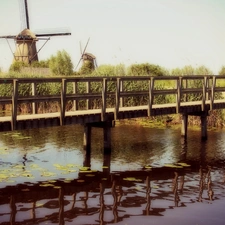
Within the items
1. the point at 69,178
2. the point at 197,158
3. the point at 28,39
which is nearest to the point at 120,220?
the point at 69,178

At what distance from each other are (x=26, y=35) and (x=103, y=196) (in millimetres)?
47576

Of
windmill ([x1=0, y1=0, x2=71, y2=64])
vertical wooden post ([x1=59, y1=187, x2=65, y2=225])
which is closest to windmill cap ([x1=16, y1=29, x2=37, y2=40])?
windmill ([x1=0, y1=0, x2=71, y2=64])

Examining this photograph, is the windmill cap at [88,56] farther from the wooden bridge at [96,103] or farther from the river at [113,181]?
the river at [113,181]

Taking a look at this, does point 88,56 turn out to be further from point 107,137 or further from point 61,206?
point 61,206

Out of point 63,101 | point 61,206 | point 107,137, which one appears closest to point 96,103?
point 107,137

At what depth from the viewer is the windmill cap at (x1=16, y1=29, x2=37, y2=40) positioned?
180ft

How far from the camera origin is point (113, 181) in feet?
38.1

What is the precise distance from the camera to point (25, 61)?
183 feet

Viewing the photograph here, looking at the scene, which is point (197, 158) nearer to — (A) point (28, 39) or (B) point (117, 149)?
(B) point (117, 149)

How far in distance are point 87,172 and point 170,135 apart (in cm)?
818

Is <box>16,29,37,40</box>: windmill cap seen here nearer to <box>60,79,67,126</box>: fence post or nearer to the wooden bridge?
the wooden bridge

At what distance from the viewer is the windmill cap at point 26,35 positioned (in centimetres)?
5472

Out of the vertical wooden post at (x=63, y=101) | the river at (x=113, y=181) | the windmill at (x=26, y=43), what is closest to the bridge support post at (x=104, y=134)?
the river at (x=113, y=181)

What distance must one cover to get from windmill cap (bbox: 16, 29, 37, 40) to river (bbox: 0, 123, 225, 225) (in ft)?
124
